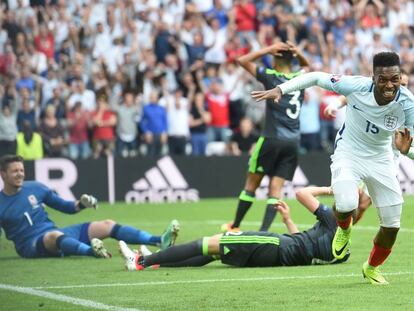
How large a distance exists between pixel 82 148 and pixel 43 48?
8.15ft

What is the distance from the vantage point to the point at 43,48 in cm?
2397

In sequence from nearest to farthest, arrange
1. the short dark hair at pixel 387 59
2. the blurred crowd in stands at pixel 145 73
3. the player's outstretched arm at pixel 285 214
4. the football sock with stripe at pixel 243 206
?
the short dark hair at pixel 387 59
the player's outstretched arm at pixel 285 214
the football sock with stripe at pixel 243 206
the blurred crowd in stands at pixel 145 73

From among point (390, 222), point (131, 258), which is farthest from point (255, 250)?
point (390, 222)

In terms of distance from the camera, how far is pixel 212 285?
9.82 meters

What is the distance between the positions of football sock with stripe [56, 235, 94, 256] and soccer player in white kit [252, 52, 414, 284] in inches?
134

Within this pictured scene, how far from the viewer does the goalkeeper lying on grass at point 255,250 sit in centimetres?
1047

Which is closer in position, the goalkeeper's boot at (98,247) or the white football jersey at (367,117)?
the white football jersey at (367,117)

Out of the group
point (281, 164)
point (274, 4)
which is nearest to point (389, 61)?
point (281, 164)

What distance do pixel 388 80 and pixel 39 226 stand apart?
5.03 meters

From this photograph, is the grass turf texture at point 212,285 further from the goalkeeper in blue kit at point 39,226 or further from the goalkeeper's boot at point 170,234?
the goalkeeper's boot at point 170,234

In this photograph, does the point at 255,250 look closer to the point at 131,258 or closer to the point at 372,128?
the point at 131,258

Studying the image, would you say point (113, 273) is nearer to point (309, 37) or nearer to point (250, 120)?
point (250, 120)

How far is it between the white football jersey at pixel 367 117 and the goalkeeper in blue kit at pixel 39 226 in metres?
3.23

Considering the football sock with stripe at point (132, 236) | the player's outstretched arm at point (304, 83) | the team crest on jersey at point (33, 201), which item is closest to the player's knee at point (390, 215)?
the player's outstretched arm at point (304, 83)
